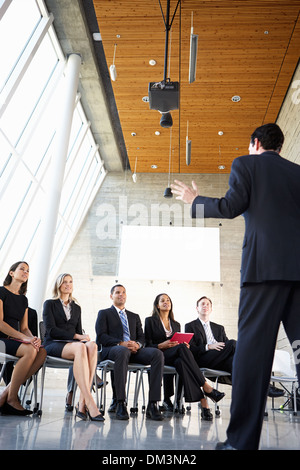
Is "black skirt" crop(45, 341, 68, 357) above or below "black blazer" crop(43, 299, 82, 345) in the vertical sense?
below

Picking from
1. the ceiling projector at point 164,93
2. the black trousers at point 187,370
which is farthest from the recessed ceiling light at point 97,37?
the black trousers at point 187,370

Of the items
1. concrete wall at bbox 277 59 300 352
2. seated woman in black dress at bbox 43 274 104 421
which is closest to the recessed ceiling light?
concrete wall at bbox 277 59 300 352

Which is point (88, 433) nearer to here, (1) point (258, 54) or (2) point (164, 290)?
(1) point (258, 54)

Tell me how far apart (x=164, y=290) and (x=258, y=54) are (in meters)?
6.03

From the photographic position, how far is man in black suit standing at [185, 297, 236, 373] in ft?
15.4

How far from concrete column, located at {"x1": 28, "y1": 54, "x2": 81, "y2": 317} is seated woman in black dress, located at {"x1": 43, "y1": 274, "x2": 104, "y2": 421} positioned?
295 cm

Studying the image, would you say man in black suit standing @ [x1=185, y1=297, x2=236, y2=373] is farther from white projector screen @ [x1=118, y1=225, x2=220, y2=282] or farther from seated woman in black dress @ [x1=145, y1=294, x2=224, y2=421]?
white projector screen @ [x1=118, y1=225, x2=220, y2=282]

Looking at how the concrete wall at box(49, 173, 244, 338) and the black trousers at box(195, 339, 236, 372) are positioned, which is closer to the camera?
the black trousers at box(195, 339, 236, 372)

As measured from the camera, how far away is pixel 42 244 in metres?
7.27

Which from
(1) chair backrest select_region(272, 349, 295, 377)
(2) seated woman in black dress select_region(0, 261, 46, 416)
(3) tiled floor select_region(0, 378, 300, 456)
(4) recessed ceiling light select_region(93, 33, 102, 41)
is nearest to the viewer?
(3) tiled floor select_region(0, 378, 300, 456)

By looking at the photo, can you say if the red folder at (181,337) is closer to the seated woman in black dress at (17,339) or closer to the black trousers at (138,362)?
the black trousers at (138,362)

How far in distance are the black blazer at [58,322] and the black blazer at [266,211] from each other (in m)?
2.35

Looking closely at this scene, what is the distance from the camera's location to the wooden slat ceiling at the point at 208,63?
6.96 meters

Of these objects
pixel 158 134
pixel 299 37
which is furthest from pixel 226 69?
pixel 158 134
